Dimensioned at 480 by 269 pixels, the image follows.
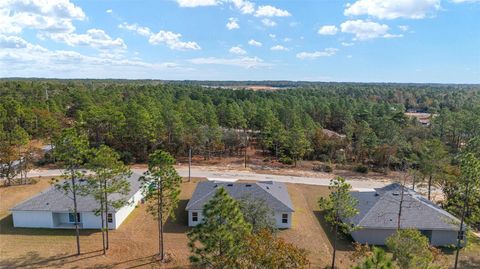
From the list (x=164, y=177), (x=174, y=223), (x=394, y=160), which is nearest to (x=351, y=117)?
(x=394, y=160)

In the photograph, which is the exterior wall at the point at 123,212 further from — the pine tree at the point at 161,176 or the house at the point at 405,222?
the house at the point at 405,222

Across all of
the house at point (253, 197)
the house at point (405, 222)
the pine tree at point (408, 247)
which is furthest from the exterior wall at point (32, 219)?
the pine tree at point (408, 247)

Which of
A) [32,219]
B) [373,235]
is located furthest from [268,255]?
[32,219]

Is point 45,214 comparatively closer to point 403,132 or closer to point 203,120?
point 203,120

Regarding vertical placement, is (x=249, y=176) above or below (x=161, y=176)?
below

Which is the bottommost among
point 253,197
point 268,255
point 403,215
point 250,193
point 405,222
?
point 405,222

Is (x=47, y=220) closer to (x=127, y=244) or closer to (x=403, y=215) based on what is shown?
(x=127, y=244)
